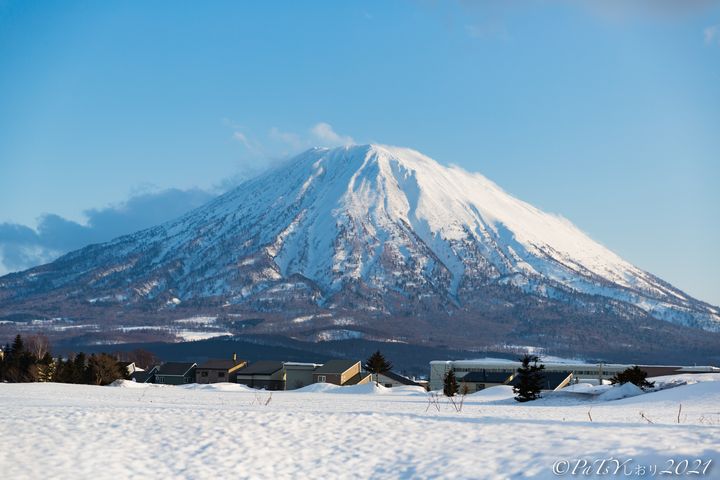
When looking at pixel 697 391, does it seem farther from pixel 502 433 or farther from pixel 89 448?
pixel 89 448

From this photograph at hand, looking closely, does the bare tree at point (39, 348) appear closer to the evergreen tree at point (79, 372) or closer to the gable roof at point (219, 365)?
the evergreen tree at point (79, 372)

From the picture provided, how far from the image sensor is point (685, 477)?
14.7m

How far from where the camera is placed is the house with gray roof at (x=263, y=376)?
10394cm

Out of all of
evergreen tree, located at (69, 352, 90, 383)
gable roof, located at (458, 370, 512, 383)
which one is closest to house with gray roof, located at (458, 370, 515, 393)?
gable roof, located at (458, 370, 512, 383)

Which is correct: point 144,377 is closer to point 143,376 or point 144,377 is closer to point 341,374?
point 143,376

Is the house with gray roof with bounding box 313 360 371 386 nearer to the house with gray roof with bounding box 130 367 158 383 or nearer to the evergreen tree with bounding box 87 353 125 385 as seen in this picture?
the house with gray roof with bounding box 130 367 158 383

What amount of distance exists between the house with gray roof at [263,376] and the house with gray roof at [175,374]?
7.05 m

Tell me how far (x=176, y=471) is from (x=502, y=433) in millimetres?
7743

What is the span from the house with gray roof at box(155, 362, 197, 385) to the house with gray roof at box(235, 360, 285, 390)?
705cm

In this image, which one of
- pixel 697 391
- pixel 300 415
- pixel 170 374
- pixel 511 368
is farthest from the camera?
pixel 511 368

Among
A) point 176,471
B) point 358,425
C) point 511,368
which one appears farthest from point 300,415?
point 511,368

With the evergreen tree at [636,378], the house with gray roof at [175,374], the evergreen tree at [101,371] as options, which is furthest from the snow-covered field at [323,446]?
the house with gray roof at [175,374]

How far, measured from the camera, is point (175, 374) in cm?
10981

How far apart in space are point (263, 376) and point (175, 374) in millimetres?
14002
